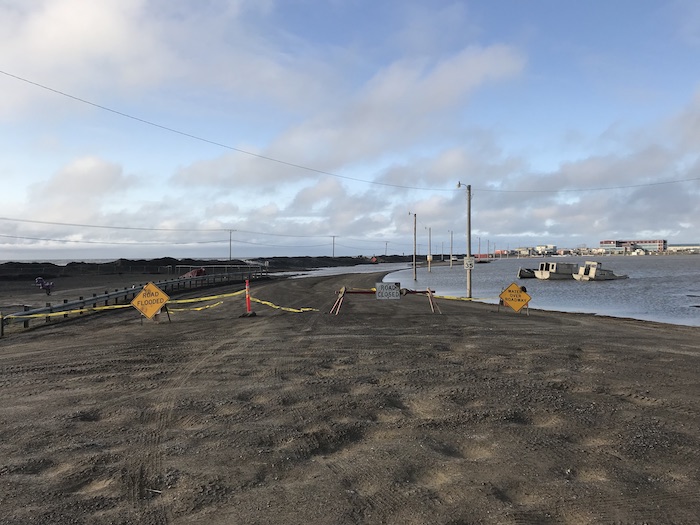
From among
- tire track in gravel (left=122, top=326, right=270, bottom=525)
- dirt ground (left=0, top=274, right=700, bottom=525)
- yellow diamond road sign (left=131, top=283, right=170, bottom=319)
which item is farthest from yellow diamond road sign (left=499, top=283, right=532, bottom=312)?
tire track in gravel (left=122, top=326, right=270, bottom=525)

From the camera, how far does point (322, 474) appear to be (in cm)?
436

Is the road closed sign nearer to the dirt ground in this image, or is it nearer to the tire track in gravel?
the dirt ground

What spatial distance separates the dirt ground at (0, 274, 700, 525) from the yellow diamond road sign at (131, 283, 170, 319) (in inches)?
180

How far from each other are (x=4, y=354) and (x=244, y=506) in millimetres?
Answer: 10079

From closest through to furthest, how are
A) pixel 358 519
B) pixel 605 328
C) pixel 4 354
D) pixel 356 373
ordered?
pixel 358 519 < pixel 356 373 < pixel 4 354 < pixel 605 328

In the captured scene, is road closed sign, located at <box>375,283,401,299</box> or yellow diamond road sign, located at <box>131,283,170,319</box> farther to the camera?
road closed sign, located at <box>375,283,401,299</box>

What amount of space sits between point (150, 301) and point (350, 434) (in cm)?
1240

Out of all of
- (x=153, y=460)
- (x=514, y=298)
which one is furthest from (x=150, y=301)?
(x=514, y=298)

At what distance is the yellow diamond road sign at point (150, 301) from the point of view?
1562 cm

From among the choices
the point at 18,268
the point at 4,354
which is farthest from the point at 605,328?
the point at 18,268

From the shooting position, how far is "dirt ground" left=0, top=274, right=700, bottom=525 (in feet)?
12.4

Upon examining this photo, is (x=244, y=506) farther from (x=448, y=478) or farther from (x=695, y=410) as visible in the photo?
(x=695, y=410)

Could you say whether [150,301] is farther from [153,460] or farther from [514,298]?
[514,298]

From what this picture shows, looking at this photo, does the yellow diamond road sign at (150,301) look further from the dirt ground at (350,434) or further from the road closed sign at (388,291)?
the road closed sign at (388,291)
